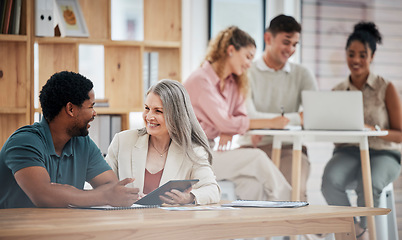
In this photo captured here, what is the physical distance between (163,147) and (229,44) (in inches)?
56.3

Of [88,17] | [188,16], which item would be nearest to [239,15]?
[188,16]

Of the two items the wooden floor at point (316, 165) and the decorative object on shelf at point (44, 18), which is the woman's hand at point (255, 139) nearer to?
the wooden floor at point (316, 165)

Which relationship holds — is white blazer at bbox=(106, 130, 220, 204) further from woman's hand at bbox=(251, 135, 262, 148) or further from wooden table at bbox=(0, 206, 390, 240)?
woman's hand at bbox=(251, 135, 262, 148)

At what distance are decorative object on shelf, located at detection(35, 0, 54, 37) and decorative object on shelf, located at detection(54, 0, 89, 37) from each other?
3.7 inches

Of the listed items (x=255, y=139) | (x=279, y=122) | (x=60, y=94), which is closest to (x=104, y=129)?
(x=255, y=139)

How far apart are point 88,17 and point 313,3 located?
2.04 metres

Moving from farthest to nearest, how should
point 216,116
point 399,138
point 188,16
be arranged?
1. point 188,16
2. point 399,138
3. point 216,116

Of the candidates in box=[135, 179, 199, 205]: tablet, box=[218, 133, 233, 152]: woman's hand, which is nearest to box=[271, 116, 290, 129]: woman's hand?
box=[218, 133, 233, 152]: woman's hand

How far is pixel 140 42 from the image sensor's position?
3.75 metres

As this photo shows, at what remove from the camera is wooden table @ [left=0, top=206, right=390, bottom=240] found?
1.20m

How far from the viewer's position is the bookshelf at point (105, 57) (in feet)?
11.5

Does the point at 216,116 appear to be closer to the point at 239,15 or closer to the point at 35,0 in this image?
the point at 35,0

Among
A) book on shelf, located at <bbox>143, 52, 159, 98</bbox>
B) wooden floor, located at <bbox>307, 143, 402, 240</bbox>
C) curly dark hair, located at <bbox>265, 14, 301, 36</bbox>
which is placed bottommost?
wooden floor, located at <bbox>307, 143, 402, 240</bbox>

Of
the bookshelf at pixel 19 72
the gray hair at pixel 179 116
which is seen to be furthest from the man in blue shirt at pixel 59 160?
the bookshelf at pixel 19 72
